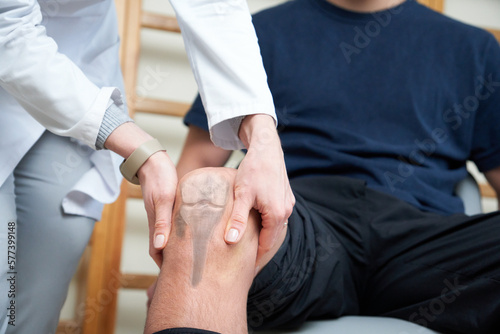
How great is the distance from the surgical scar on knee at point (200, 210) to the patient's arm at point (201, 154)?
0.42 metres

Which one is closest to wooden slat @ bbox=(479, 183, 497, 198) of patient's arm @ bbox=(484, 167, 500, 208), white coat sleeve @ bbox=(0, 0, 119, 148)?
patient's arm @ bbox=(484, 167, 500, 208)

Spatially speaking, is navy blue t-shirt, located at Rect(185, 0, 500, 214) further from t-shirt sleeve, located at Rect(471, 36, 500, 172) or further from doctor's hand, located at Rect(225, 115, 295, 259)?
doctor's hand, located at Rect(225, 115, 295, 259)

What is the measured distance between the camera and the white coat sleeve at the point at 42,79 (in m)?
0.70

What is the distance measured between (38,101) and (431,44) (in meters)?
0.84

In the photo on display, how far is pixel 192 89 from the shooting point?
165 centimetres

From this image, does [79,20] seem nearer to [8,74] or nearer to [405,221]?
[8,74]

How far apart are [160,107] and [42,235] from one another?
71cm

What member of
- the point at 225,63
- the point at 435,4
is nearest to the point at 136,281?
the point at 225,63

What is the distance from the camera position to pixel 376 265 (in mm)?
895

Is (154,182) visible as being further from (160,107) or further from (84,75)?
(160,107)

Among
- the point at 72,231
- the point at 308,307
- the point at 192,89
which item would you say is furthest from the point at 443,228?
the point at 192,89

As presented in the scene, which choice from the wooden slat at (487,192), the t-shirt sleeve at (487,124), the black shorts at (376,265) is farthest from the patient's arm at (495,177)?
the wooden slat at (487,192)

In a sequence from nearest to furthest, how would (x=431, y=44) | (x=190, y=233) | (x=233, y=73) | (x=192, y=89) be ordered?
1. (x=190, y=233)
2. (x=233, y=73)
3. (x=431, y=44)
4. (x=192, y=89)

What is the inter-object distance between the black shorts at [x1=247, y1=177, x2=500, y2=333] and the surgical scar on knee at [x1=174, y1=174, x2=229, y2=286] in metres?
0.13
